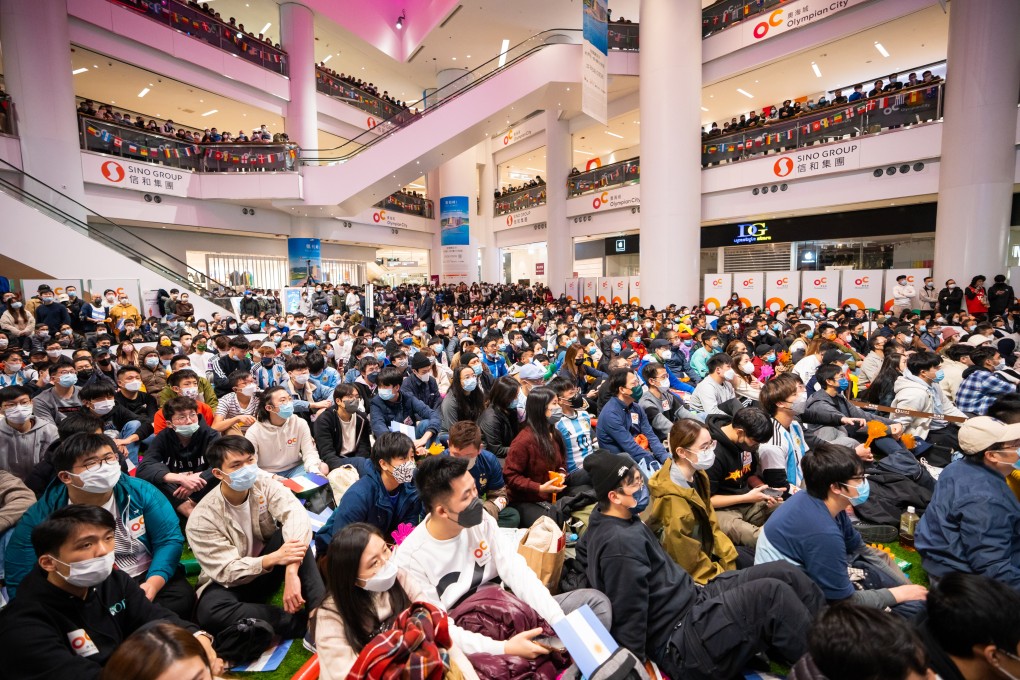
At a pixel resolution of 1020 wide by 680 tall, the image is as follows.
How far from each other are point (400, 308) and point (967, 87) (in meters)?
16.5

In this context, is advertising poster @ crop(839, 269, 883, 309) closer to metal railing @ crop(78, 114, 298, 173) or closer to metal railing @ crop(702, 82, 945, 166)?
metal railing @ crop(702, 82, 945, 166)

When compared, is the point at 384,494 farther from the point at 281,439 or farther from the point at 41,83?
the point at 41,83

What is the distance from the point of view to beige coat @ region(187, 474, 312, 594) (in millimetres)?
2658

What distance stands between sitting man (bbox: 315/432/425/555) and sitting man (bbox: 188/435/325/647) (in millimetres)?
273

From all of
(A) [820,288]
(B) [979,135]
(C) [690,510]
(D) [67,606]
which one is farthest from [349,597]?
(A) [820,288]

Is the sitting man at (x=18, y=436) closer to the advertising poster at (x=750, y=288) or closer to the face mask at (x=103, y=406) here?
the face mask at (x=103, y=406)

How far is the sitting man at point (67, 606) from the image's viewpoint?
1.79 m

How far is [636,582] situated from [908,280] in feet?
48.0

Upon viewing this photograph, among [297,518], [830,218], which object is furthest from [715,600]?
[830,218]

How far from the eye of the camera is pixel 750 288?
51.8 ft

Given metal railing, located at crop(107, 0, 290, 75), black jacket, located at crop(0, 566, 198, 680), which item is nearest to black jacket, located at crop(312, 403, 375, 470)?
black jacket, located at crop(0, 566, 198, 680)

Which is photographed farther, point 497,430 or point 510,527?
point 497,430

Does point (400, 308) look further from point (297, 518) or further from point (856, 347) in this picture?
point (297, 518)

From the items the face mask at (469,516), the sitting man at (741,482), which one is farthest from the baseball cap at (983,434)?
the face mask at (469,516)
